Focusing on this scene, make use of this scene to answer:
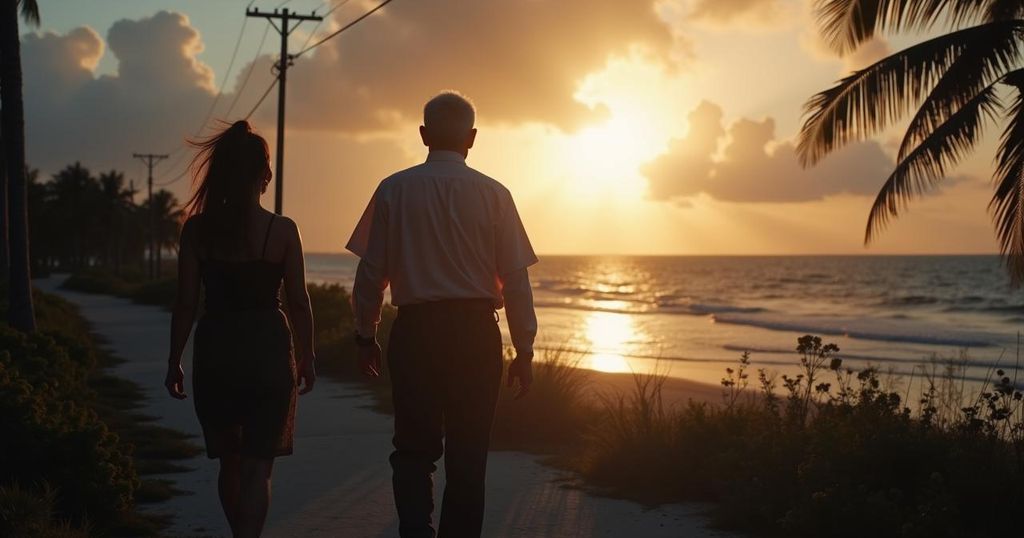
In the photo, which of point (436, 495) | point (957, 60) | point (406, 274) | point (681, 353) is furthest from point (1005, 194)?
point (681, 353)

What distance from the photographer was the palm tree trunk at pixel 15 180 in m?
13.3

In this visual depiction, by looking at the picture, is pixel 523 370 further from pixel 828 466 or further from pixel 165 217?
pixel 165 217

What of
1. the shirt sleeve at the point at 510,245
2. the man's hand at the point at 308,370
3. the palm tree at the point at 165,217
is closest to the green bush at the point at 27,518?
the man's hand at the point at 308,370

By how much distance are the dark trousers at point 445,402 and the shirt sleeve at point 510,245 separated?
191 mm

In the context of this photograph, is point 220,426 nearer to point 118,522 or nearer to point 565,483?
point 118,522

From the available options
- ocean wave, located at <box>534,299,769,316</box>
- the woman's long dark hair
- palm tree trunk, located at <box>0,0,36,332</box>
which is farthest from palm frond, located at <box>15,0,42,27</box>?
ocean wave, located at <box>534,299,769,316</box>

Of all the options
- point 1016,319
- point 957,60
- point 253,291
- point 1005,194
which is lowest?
point 1016,319

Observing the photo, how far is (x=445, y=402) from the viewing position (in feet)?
14.4

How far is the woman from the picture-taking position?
14.1 ft

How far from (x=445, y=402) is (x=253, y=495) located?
899mm

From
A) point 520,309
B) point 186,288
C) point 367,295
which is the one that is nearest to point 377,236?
point 367,295

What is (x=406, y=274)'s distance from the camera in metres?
4.34

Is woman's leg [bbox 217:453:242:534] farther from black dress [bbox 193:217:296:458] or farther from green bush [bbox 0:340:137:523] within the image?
green bush [bbox 0:340:137:523]

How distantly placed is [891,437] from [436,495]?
3.03 metres
